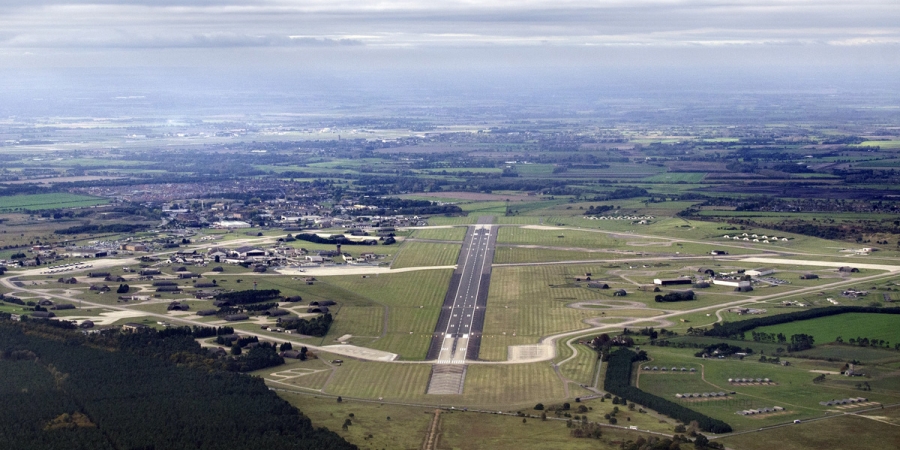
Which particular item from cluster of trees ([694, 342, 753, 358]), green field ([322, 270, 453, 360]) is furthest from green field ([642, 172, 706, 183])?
cluster of trees ([694, 342, 753, 358])

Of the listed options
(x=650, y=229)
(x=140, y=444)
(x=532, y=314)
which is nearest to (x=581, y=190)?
(x=650, y=229)

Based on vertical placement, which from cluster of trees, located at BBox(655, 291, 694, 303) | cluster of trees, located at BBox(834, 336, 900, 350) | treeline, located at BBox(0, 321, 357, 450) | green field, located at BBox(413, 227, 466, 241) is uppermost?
green field, located at BBox(413, 227, 466, 241)

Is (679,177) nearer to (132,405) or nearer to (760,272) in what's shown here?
(760,272)

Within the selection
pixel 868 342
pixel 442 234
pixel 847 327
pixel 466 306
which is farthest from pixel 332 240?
pixel 868 342

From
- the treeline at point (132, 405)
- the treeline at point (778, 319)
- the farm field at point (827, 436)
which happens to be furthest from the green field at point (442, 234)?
the farm field at point (827, 436)

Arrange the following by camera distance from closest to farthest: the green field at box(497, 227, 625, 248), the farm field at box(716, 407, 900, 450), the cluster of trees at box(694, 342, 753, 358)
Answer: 1. the farm field at box(716, 407, 900, 450)
2. the cluster of trees at box(694, 342, 753, 358)
3. the green field at box(497, 227, 625, 248)

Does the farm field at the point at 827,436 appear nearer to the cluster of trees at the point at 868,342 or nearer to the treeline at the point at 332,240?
the cluster of trees at the point at 868,342

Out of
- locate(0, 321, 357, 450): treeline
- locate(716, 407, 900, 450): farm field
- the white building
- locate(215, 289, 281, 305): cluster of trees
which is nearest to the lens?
locate(0, 321, 357, 450): treeline

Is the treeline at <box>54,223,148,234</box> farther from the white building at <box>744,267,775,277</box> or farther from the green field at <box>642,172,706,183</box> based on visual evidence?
the green field at <box>642,172,706,183</box>
